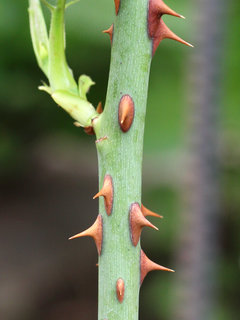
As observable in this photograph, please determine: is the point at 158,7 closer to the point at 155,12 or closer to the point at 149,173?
the point at 155,12

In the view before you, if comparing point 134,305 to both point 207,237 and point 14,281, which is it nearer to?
point 207,237

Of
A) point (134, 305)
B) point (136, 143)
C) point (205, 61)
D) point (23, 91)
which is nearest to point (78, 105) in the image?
point (136, 143)

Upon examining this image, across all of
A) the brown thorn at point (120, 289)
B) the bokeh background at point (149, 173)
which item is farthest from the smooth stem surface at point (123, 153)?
the bokeh background at point (149, 173)

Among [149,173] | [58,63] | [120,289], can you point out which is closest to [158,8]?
[58,63]

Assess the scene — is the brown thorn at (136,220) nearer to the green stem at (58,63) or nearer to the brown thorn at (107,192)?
the brown thorn at (107,192)

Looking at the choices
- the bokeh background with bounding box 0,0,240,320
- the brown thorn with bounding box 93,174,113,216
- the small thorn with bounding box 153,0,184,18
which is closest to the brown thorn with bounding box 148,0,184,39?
the small thorn with bounding box 153,0,184,18

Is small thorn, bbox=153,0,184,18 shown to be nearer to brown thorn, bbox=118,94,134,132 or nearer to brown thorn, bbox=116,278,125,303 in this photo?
brown thorn, bbox=118,94,134,132
